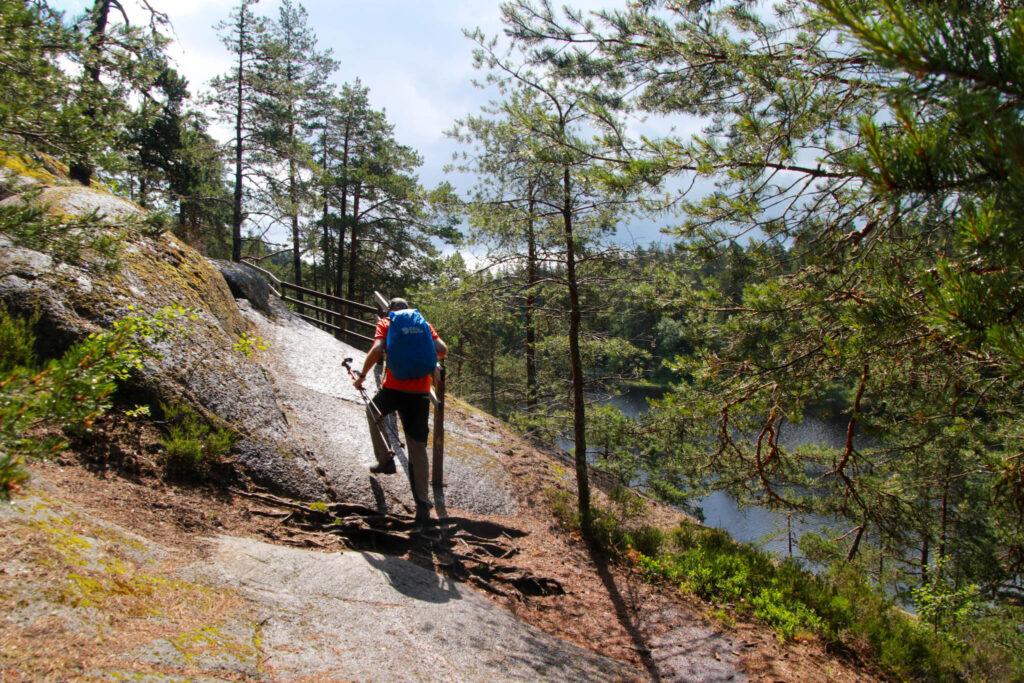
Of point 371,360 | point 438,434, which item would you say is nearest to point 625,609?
point 438,434

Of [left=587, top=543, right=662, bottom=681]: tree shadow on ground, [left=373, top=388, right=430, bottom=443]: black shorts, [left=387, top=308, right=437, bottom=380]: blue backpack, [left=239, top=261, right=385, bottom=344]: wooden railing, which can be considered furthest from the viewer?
[left=239, top=261, right=385, bottom=344]: wooden railing

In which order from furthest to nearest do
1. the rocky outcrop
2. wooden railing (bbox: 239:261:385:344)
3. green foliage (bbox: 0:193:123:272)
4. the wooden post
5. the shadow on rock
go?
1. wooden railing (bbox: 239:261:385:344)
2. the wooden post
3. the rocky outcrop
4. the shadow on rock
5. green foliage (bbox: 0:193:123:272)

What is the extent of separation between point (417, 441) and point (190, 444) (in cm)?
201

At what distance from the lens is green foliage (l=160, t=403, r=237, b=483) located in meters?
4.55

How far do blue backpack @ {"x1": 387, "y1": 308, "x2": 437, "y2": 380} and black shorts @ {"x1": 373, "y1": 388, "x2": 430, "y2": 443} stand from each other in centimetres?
21

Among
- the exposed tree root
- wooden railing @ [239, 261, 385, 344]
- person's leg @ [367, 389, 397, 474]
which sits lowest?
the exposed tree root

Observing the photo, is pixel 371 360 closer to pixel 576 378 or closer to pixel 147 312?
pixel 147 312

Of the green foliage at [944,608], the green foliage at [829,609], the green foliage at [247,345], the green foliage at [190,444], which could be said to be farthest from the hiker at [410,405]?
the green foliage at [944,608]

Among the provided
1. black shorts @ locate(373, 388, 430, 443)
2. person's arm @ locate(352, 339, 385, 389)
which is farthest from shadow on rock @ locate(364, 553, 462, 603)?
person's arm @ locate(352, 339, 385, 389)

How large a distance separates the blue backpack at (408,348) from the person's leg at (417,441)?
277 mm

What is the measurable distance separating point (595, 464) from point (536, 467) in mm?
4405

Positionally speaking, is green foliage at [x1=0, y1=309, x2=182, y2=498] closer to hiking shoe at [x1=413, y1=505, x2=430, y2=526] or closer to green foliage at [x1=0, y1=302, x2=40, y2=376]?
green foliage at [x1=0, y1=302, x2=40, y2=376]

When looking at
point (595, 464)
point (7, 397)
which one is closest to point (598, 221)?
point (7, 397)

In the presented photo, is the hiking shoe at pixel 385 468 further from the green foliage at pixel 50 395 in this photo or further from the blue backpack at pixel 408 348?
the green foliage at pixel 50 395
